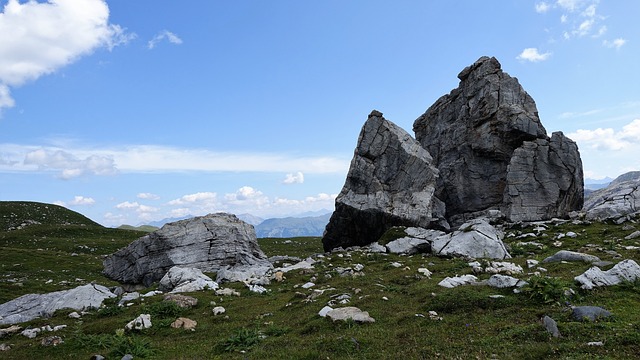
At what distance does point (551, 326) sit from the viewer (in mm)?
11594

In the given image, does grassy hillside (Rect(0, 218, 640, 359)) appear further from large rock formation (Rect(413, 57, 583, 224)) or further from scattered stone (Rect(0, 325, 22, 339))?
large rock formation (Rect(413, 57, 583, 224))

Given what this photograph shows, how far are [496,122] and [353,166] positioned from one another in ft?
73.1

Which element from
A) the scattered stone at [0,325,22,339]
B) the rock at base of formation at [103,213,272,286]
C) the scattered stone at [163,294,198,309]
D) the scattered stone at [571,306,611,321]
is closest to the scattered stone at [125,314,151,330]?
the scattered stone at [163,294,198,309]

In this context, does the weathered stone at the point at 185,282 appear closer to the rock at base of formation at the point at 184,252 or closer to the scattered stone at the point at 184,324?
the rock at base of formation at the point at 184,252

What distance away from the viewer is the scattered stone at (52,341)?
1576 centimetres

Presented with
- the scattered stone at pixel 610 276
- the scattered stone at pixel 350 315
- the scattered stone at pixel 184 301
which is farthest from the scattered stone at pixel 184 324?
the scattered stone at pixel 610 276

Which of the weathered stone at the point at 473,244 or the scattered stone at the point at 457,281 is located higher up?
the weathered stone at the point at 473,244

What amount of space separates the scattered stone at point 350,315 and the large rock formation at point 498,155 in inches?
1621

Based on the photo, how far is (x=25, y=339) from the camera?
17391 mm

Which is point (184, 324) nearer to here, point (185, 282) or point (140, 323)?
point (140, 323)

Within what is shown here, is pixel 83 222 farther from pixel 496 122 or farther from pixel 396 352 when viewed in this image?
pixel 396 352

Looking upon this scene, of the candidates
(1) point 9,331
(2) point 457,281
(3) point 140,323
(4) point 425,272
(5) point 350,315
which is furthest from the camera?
(4) point 425,272

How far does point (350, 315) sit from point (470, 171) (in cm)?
4742

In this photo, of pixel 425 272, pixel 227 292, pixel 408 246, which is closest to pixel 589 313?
pixel 425 272
